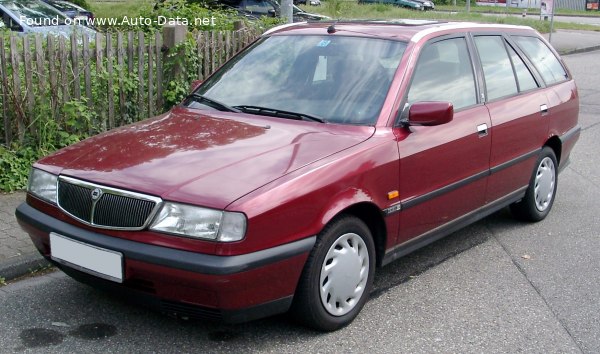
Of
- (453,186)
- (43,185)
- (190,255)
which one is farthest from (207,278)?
(453,186)

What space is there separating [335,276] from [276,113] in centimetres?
116

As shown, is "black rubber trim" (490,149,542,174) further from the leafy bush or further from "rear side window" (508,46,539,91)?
the leafy bush

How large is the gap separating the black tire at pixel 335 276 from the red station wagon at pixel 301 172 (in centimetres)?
1

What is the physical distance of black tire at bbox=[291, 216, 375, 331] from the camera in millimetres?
3844

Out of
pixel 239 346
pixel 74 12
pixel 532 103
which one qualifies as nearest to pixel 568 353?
pixel 239 346

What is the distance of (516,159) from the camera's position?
565 centimetres

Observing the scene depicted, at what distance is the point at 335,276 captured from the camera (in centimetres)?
402

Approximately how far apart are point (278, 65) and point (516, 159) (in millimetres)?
2024

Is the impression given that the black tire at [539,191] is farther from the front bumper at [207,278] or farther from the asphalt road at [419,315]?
the front bumper at [207,278]

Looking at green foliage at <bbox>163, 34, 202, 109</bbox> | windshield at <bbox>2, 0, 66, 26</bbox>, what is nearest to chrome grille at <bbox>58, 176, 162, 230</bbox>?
green foliage at <bbox>163, 34, 202, 109</bbox>

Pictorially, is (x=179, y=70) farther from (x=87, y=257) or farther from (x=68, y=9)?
(x=68, y=9)

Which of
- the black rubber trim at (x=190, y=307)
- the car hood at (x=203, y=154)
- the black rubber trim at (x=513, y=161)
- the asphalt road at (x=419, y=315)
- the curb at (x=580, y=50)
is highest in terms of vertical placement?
the car hood at (x=203, y=154)

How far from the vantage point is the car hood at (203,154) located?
361 cm

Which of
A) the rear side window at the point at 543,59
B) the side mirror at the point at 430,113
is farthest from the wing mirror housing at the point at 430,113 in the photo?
the rear side window at the point at 543,59
